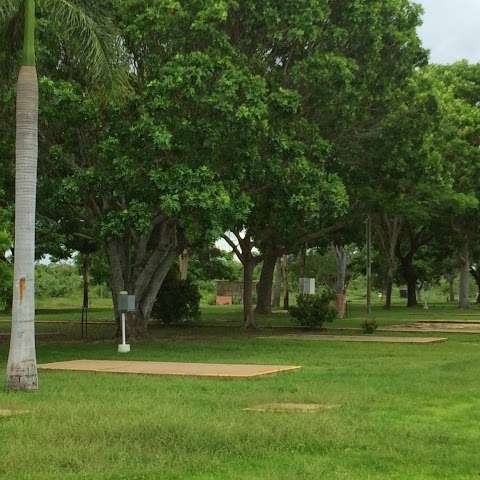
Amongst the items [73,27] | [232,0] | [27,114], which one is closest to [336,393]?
[27,114]

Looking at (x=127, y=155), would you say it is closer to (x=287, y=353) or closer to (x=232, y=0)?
(x=232, y=0)

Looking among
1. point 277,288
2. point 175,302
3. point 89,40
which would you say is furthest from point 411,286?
point 89,40

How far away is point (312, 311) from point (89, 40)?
17325 millimetres

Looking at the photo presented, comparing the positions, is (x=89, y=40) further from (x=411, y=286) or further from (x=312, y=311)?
(x=411, y=286)

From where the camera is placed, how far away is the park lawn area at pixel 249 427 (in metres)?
7.21

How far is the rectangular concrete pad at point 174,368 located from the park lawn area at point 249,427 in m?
0.41

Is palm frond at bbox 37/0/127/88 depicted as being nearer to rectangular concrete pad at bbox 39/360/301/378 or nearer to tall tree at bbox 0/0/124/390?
tall tree at bbox 0/0/124/390

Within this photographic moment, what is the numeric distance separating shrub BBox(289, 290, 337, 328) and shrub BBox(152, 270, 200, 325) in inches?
216

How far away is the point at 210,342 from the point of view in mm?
23406

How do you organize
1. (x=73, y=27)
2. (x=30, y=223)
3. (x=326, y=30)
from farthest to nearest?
(x=326, y=30)
(x=73, y=27)
(x=30, y=223)

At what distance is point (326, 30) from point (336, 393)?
12408mm

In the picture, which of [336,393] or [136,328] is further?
[136,328]

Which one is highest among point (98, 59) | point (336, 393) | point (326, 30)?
point (326, 30)

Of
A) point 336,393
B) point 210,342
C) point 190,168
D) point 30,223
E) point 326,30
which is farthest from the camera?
point 210,342
